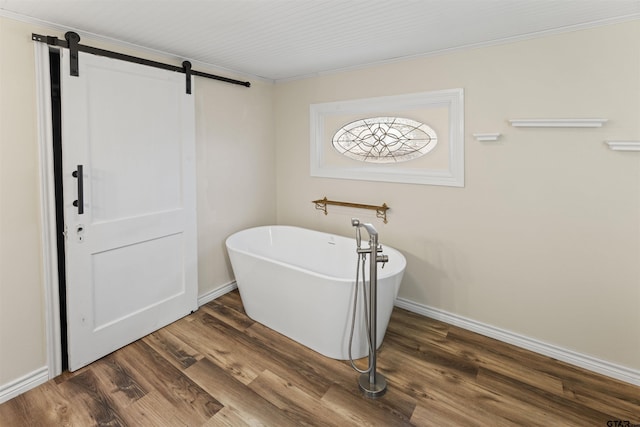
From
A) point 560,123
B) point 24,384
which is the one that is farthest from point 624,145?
point 24,384

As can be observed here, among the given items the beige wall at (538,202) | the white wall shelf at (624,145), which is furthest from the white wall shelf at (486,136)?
the white wall shelf at (624,145)

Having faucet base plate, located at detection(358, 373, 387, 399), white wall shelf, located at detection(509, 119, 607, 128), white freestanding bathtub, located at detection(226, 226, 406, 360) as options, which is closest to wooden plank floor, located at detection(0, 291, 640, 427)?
faucet base plate, located at detection(358, 373, 387, 399)

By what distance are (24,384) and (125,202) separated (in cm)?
123

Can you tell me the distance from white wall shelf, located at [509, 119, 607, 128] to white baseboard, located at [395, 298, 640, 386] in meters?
1.49

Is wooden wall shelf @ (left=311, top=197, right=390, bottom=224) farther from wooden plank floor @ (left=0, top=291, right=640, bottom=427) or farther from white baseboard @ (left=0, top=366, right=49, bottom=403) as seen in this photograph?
white baseboard @ (left=0, top=366, right=49, bottom=403)

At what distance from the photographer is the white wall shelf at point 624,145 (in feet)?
6.32

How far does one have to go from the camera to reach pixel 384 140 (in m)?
3.02

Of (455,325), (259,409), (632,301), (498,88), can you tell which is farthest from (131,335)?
(632,301)

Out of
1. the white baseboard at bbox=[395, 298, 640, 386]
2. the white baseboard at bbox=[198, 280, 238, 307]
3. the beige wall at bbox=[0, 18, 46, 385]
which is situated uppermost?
the beige wall at bbox=[0, 18, 46, 385]

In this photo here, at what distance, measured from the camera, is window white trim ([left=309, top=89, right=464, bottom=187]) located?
2.57m

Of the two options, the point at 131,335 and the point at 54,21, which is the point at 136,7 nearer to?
the point at 54,21

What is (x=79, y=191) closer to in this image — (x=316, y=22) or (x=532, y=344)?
(x=316, y=22)

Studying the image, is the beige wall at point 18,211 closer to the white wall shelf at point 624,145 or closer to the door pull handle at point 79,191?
the door pull handle at point 79,191

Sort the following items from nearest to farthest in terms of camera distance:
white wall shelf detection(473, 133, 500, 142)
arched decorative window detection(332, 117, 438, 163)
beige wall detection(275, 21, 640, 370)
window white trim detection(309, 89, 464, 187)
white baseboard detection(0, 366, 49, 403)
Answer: white baseboard detection(0, 366, 49, 403) → beige wall detection(275, 21, 640, 370) → white wall shelf detection(473, 133, 500, 142) → window white trim detection(309, 89, 464, 187) → arched decorative window detection(332, 117, 438, 163)
